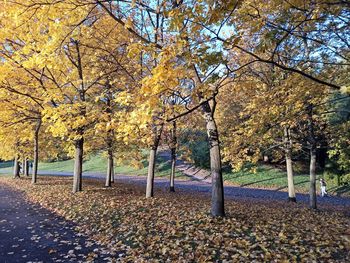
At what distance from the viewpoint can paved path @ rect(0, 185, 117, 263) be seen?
19.0 ft

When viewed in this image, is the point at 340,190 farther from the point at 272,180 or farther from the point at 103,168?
the point at 103,168

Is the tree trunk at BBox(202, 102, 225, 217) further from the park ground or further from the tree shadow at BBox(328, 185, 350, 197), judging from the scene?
the tree shadow at BBox(328, 185, 350, 197)

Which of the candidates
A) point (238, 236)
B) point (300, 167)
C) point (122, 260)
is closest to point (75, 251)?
point (122, 260)

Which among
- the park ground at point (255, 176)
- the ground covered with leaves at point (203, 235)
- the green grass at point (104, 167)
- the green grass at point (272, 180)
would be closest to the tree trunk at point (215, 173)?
the ground covered with leaves at point (203, 235)

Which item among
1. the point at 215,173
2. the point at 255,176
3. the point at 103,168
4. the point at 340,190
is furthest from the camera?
the point at 103,168

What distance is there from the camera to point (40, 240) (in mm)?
Answer: 6906

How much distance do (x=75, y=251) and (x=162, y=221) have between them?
8.32 feet

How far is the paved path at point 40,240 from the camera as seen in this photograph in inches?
227

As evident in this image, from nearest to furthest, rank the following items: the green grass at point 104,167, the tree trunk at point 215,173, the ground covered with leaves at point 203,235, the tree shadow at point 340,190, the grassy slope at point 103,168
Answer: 1. the ground covered with leaves at point 203,235
2. the tree trunk at point 215,173
3. the tree shadow at point 340,190
4. the green grass at point 104,167
5. the grassy slope at point 103,168

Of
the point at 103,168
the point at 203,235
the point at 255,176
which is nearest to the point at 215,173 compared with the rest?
the point at 203,235

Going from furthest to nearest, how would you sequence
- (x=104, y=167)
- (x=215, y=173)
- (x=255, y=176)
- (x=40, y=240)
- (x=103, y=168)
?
1. (x=104, y=167)
2. (x=103, y=168)
3. (x=255, y=176)
4. (x=215, y=173)
5. (x=40, y=240)

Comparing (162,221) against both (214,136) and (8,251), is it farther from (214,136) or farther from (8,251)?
(8,251)

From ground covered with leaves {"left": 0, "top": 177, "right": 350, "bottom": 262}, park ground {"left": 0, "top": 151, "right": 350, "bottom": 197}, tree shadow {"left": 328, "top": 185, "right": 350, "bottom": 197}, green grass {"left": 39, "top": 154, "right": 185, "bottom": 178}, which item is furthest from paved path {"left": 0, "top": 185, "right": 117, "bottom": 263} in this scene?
green grass {"left": 39, "top": 154, "right": 185, "bottom": 178}

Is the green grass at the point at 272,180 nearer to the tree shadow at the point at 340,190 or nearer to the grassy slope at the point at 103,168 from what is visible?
the tree shadow at the point at 340,190
